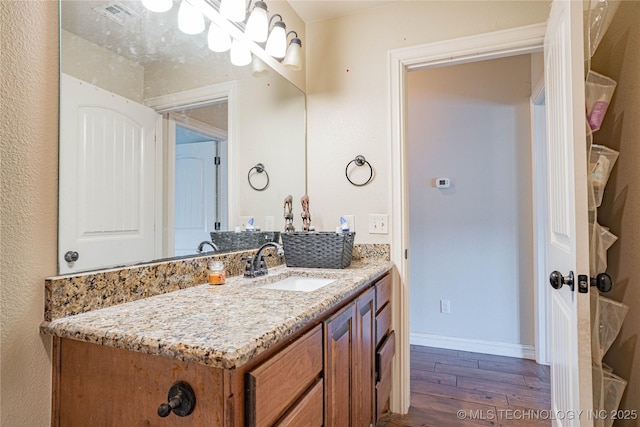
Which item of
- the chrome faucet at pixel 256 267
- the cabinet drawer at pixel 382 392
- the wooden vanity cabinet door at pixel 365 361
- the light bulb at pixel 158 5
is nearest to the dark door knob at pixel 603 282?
the wooden vanity cabinet door at pixel 365 361

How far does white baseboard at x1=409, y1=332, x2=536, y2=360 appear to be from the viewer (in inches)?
105

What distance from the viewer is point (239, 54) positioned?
168 centimetres

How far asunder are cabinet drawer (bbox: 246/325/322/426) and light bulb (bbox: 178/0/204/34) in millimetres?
1255

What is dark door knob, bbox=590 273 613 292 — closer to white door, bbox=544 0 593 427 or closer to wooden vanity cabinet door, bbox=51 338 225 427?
white door, bbox=544 0 593 427

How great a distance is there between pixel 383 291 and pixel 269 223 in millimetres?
755

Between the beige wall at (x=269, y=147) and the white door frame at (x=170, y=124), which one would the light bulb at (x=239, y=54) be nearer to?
the beige wall at (x=269, y=147)

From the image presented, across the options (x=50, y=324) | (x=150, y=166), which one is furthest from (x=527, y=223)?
(x=50, y=324)

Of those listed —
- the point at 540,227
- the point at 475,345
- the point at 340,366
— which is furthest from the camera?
the point at 475,345

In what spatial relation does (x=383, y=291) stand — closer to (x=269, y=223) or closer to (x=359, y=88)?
(x=269, y=223)

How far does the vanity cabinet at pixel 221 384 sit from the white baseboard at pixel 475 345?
195 centimetres

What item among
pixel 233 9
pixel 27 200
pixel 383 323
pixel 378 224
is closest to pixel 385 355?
pixel 383 323

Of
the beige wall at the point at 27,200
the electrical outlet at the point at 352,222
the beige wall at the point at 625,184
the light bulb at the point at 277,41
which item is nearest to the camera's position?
the beige wall at the point at 27,200

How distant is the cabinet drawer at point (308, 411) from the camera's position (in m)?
0.82

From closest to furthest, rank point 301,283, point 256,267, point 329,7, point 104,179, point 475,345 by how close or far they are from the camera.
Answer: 1. point 104,179
2. point 256,267
3. point 301,283
4. point 329,7
5. point 475,345
